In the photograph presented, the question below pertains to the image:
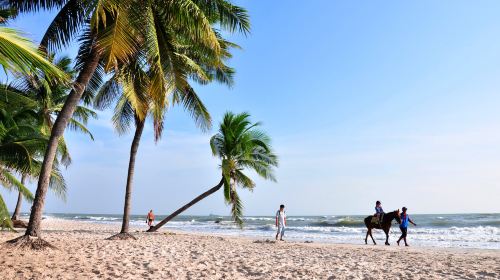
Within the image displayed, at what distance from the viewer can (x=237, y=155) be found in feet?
56.7

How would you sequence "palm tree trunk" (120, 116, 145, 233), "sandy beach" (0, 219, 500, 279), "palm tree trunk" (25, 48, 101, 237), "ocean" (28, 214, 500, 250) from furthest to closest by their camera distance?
"ocean" (28, 214, 500, 250)
"palm tree trunk" (120, 116, 145, 233)
"palm tree trunk" (25, 48, 101, 237)
"sandy beach" (0, 219, 500, 279)

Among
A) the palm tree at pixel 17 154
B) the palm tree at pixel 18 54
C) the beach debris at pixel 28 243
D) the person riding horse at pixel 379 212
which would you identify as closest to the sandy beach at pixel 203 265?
the beach debris at pixel 28 243

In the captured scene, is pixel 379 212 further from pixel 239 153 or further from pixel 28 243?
pixel 28 243

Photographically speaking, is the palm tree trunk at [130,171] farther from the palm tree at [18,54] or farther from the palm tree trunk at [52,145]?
the palm tree at [18,54]

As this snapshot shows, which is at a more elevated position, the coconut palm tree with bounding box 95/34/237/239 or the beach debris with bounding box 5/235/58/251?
the coconut palm tree with bounding box 95/34/237/239

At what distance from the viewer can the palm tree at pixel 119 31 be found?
877 centimetres

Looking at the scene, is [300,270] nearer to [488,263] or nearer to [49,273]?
[49,273]

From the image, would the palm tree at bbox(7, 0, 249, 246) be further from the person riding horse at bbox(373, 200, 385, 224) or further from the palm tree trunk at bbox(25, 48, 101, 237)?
the person riding horse at bbox(373, 200, 385, 224)

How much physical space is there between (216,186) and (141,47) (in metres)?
7.82

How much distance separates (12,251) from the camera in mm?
8031

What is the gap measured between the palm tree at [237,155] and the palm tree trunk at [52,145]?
8.08m

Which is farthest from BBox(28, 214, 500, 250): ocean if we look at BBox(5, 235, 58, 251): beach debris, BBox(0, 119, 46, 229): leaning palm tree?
BBox(5, 235, 58, 251): beach debris

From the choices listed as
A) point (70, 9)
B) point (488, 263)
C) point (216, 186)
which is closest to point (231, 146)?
point (216, 186)

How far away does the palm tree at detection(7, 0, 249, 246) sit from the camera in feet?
28.8
